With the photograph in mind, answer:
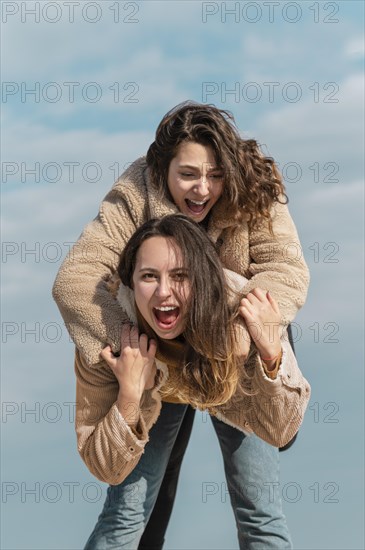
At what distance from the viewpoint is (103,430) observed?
4910 mm

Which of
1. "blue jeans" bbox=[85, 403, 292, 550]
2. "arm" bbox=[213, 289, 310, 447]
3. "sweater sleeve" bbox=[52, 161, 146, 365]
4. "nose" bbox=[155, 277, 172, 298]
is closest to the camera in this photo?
"nose" bbox=[155, 277, 172, 298]

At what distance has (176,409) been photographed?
5203 millimetres

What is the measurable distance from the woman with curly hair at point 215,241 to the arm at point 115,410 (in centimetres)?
4

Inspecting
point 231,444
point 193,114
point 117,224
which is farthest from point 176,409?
point 193,114

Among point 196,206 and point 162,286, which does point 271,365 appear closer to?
point 162,286

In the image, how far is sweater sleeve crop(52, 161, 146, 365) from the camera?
4918 millimetres

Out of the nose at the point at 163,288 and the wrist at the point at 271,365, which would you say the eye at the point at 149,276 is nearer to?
the nose at the point at 163,288

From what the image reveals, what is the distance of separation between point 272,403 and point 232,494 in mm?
497

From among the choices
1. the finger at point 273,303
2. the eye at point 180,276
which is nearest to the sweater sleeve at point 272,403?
the finger at point 273,303

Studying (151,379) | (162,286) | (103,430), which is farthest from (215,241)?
(103,430)

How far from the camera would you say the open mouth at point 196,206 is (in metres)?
5.07

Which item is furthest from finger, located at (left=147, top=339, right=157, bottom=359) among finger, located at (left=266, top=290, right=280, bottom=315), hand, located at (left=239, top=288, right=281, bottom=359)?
finger, located at (left=266, top=290, right=280, bottom=315)

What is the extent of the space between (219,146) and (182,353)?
2.78 feet

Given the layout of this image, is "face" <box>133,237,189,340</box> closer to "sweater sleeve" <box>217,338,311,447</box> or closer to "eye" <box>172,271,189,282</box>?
"eye" <box>172,271,189,282</box>
